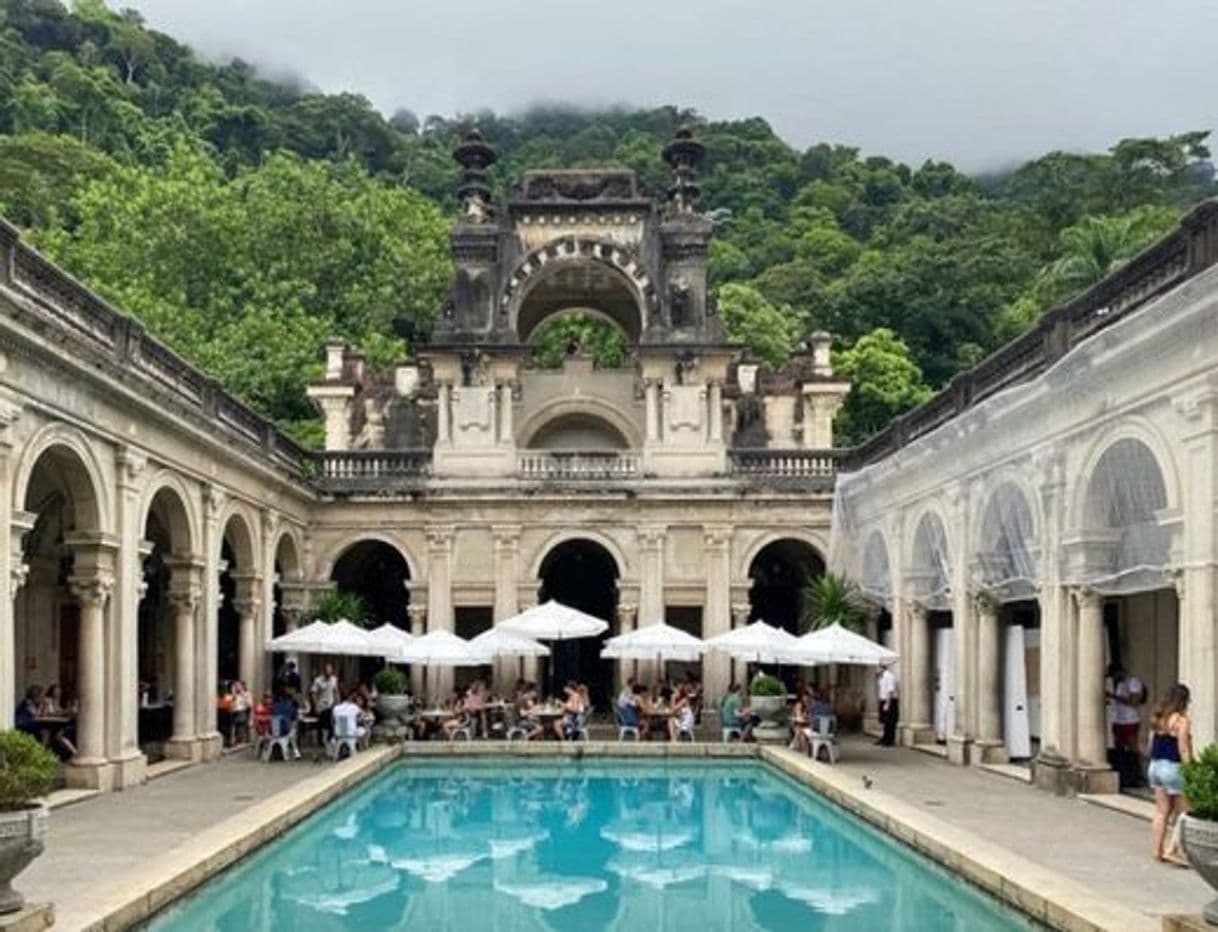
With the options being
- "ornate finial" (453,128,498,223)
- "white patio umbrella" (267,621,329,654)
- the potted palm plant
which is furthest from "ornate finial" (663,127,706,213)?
"white patio umbrella" (267,621,329,654)

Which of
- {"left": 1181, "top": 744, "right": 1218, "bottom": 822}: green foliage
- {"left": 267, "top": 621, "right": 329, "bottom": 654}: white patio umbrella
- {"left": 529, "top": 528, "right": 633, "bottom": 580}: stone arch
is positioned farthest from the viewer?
{"left": 529, "top": 528, "right": 633, "bottom": 580}: stone arch

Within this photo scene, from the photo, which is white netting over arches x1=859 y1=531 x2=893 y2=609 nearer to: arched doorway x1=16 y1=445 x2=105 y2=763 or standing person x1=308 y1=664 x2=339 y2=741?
standing person x1=308 y1=664 x2=339 y2=741

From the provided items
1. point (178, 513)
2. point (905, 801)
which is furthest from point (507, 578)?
point (905, 801)

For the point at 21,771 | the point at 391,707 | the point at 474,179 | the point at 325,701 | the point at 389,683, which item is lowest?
the point at 391,707

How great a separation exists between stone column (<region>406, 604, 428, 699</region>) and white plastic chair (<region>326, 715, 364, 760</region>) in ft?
23.0

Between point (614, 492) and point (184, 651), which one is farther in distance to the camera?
point (614, 492)

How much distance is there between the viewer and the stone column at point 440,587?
28.8 m

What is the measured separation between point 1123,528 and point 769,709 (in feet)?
29.9

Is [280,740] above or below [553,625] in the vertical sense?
below

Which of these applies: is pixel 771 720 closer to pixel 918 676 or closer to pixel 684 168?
pixel 918 676

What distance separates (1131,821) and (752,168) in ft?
222

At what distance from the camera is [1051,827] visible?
45.4ft

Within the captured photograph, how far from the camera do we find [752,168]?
79.4 m

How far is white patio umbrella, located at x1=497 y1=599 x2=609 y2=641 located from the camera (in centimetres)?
2497
